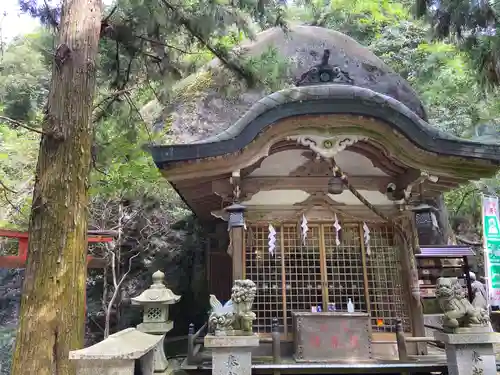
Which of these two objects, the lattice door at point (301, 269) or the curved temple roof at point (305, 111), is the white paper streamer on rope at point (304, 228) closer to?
the lattice door at point (301, 269)

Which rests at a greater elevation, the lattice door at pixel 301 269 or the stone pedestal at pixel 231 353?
the lattice door at pixel 301 269

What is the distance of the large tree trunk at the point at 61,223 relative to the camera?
3.81 meters

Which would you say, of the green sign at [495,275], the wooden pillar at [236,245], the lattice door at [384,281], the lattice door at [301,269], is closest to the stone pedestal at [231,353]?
the wooden pillar at [236,245]

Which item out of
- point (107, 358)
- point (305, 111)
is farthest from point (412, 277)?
point (107, 358)

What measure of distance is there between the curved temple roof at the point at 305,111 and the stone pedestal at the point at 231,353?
269 centimetres

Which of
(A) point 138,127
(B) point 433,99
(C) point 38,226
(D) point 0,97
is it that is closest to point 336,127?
(A) point 138,127

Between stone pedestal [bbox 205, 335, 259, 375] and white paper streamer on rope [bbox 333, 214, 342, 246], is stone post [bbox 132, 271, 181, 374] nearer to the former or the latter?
stone pedestal [bbox 205, 335, 259, 375]

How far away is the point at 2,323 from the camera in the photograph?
13562 mm

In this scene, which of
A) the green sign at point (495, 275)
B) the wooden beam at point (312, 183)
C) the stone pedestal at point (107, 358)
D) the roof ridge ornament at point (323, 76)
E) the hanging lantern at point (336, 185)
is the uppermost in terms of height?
the roof ridge ornament at point (323, 76)

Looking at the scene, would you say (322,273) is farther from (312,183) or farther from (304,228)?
(312,183)

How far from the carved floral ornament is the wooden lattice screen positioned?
1615 mm

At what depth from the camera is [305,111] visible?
631 centimetres

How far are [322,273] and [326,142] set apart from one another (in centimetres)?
242

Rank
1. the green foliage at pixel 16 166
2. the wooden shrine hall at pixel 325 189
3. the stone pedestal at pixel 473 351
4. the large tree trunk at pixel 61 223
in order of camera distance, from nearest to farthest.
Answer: the large tree trunk at pixel 61 223, the stone pedestal at pixel 473 351, the wooden shrine hall at pixel 325 189, the green foliage at pixel 16 166
